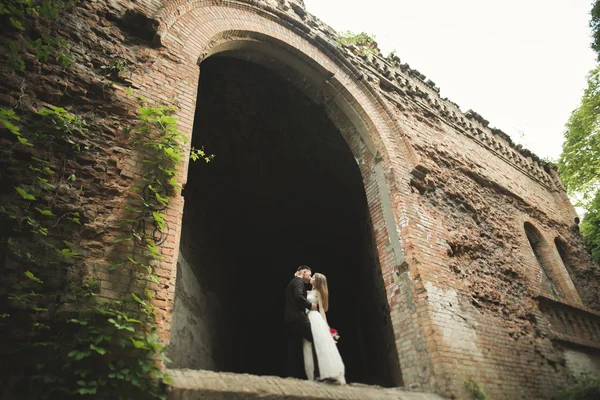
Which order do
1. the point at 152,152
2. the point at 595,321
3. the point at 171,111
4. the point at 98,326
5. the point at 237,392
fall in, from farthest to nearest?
the point at 595,321 → the point at 171,111 → the point at 152,152 → the point at 237,392 → the point at 98,326

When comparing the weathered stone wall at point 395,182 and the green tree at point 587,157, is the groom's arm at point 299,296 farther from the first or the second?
the green tree at point 587,157

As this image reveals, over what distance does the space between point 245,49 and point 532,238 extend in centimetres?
910

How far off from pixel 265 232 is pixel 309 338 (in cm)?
703

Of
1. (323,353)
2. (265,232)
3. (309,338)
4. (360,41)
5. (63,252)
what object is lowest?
(323,353)

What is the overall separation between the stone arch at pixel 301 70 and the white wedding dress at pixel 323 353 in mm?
1606

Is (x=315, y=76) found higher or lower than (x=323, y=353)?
higher

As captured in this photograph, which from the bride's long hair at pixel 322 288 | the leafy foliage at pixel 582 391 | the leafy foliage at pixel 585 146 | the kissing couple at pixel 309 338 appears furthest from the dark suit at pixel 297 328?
the leafy foliage at pixel 585 146

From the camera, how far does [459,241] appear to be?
22.4 feet

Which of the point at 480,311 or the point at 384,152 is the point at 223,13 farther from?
the point at 480,311

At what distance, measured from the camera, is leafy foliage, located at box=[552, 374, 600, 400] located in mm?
5942

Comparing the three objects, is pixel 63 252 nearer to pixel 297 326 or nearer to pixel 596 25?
pixel 297 326

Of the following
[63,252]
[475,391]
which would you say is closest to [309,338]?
[475,391]

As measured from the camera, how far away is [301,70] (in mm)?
7602

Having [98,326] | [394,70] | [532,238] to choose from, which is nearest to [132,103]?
[98,326]
